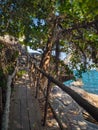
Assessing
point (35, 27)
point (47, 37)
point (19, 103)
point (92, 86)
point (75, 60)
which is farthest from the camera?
point (92, 86)

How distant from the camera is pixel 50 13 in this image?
850cm

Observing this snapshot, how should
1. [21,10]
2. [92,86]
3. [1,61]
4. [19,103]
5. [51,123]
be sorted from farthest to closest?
[92,86]
[21,10]
[1,61]
[19,103]
[51,123]

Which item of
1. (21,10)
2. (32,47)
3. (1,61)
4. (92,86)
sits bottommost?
(92,86)

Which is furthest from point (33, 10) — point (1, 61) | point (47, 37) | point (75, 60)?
point (75, 60)

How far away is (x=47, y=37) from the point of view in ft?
30.9

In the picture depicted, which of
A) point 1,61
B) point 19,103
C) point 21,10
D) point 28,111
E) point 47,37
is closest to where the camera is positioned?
point 28,111

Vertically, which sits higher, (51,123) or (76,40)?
(76,40)

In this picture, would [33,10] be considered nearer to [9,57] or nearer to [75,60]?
[9,57]

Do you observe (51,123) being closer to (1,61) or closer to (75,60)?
(1,61)

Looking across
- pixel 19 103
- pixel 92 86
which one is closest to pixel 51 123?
pixel 19 103

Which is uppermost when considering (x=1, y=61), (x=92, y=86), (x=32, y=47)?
(x=32, y=47)

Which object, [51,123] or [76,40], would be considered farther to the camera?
[76,40]

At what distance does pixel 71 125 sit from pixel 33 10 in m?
4.52

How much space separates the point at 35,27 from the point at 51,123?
14.4 ft
